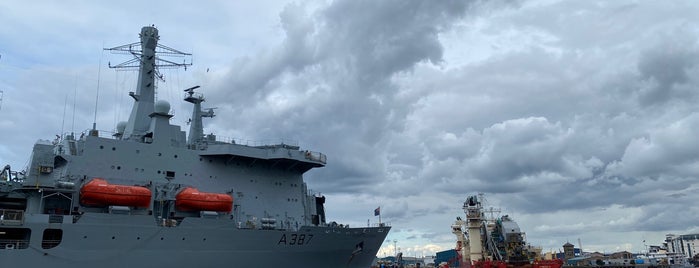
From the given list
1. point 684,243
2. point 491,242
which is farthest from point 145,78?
point 684,243

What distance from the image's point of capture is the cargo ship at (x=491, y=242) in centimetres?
3078

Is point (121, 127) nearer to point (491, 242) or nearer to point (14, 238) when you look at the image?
point (14, 238)

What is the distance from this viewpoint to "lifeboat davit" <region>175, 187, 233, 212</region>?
22.0m

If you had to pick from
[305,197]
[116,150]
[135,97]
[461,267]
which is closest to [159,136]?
[116,150]

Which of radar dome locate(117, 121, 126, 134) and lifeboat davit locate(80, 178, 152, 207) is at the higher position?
radar dome locate(117, 121, 126, 134)

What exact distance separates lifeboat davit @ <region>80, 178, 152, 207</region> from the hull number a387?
6447 mm

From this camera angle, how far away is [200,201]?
22.1 m

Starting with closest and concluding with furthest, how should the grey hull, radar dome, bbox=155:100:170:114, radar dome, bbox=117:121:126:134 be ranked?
the grey hull, radar dome, bbox=155:100:170:114, radar dome, bbox=117:121:126:134

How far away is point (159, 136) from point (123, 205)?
13.8 ft

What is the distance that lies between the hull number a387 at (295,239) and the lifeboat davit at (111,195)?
21.2 feet

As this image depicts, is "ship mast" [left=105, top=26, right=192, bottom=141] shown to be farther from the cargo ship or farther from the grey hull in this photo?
the cargo ship

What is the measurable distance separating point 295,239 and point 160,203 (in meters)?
6.64

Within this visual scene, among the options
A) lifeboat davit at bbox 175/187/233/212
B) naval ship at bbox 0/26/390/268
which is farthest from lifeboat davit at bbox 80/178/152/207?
lifeboat davit at bbox 175/187/233/212

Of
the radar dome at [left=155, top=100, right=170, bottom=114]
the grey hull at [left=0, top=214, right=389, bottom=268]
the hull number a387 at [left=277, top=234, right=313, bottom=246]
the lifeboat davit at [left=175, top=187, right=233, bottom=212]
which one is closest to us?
the grey hull at [left=0, top=214, right=389, bottom=268]
